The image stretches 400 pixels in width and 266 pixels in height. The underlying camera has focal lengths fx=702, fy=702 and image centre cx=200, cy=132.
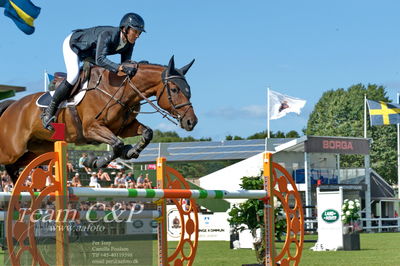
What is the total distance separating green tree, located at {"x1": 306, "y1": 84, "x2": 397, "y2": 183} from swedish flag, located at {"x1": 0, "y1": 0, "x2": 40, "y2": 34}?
138 ft

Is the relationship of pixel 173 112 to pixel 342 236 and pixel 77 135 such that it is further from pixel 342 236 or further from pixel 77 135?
pixel 342 236

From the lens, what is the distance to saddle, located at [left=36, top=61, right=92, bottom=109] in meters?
6.84

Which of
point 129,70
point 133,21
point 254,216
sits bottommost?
point 254,216

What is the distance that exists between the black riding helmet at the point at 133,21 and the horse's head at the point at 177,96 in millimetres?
449

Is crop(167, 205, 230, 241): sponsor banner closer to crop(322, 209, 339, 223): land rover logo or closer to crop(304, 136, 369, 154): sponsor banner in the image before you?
crop(322, 209, 339, 223): land rover logo

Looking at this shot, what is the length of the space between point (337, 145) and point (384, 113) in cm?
429

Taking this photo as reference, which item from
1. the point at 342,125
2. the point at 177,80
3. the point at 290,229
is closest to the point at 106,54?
the point at 177,80

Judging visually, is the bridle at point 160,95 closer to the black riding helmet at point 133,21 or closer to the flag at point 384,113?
the black riding helmet at point 133,21

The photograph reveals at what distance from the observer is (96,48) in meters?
6.70

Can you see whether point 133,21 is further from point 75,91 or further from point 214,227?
point 214,227

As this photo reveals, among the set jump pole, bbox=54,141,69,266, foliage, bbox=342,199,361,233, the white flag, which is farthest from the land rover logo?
the white flag

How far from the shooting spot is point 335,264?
10281 mm

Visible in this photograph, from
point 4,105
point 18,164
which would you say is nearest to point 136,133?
point 18,164

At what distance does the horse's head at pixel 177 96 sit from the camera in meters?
6.32
